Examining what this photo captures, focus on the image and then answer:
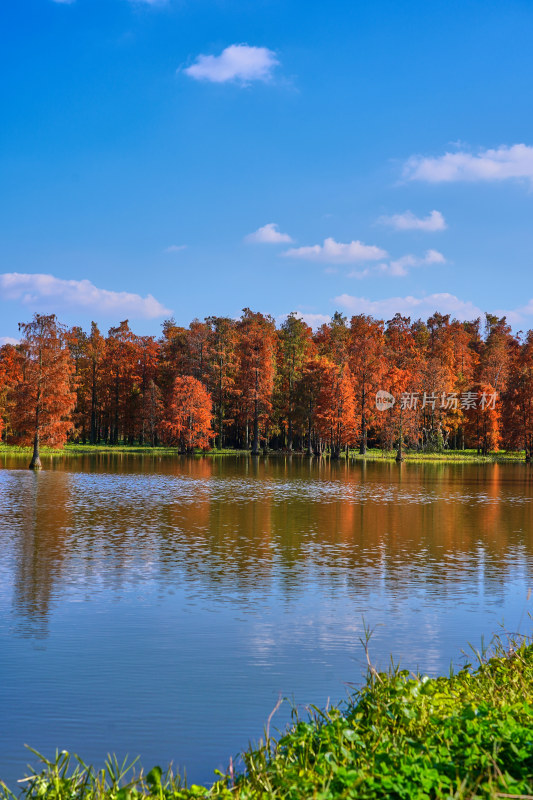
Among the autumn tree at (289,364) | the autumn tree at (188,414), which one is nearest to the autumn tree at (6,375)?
the autumn tree at (188,414)

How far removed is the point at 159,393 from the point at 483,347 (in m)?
45.0

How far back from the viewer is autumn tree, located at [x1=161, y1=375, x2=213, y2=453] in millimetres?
73500

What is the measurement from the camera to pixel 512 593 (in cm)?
1284

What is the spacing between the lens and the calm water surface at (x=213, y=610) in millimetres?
7188

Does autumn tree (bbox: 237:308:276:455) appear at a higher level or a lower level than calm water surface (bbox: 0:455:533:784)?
higher

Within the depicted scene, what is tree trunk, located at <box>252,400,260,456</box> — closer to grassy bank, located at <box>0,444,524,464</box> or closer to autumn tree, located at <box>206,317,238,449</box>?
grassy bank, located at <box>0,444,524,464</box>

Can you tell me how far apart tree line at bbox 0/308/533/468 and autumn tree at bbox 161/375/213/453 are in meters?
0.12

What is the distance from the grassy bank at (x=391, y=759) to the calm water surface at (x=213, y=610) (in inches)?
36.2

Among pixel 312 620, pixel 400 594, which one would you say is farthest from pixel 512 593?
pixel 312 620

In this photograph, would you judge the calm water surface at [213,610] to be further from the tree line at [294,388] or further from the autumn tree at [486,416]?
the autumn tree at [486,416]

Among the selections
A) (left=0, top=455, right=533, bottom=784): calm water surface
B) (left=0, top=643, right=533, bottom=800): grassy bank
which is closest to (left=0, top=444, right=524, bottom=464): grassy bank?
(left=0, top=455, right=533, bottom=784): calm water surface

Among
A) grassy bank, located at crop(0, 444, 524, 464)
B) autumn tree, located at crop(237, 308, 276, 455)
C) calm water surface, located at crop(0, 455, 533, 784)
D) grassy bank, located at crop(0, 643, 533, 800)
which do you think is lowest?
calm water surface, located at crop(0, 455, 533, 784)

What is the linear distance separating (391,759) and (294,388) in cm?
7406

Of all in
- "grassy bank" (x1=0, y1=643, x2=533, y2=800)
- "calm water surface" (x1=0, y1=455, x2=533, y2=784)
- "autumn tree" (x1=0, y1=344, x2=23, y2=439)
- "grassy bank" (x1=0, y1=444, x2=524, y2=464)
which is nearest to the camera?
"grassy bank" (x1=0, y1=643, x2=533, y2=800)
